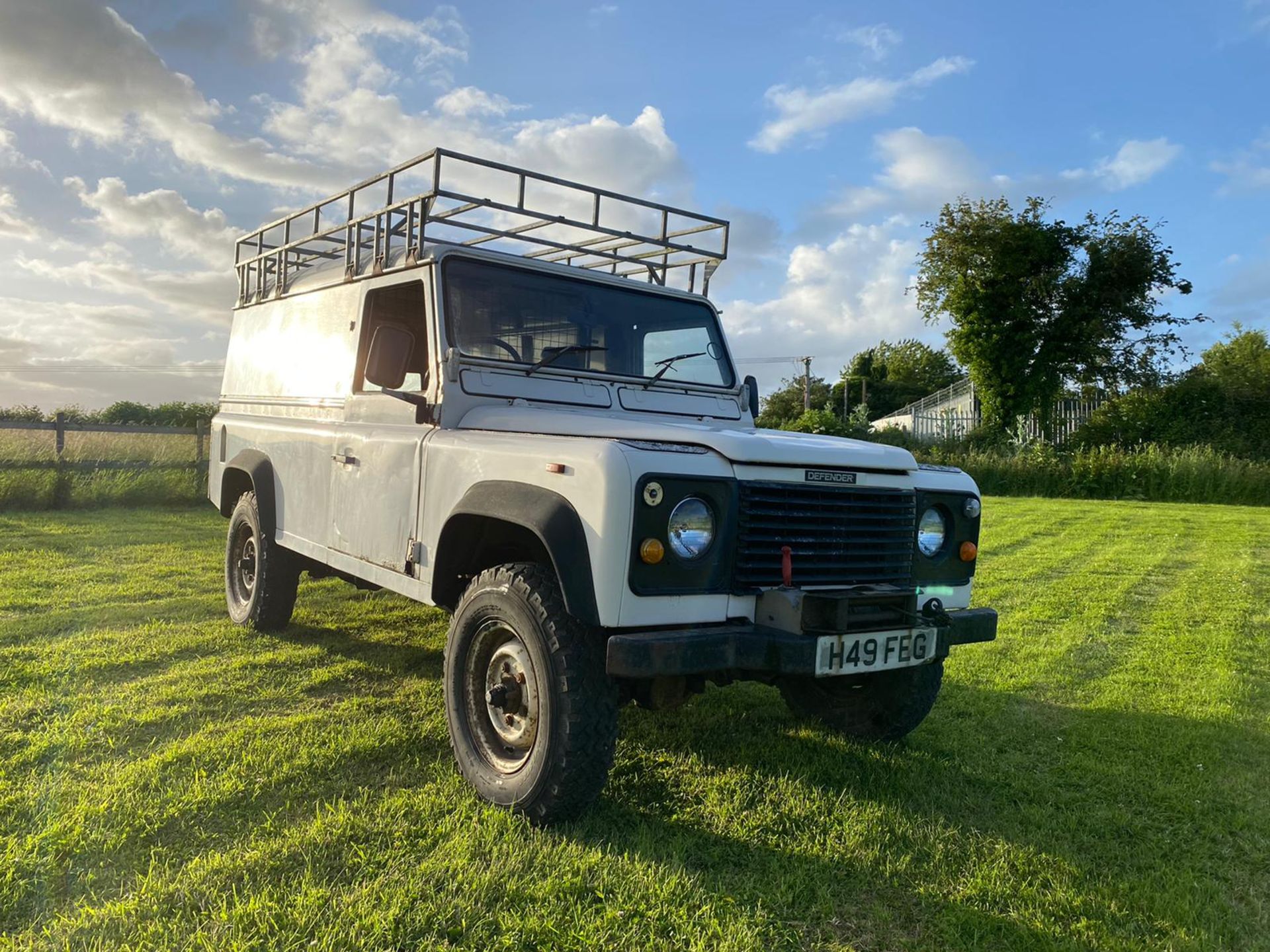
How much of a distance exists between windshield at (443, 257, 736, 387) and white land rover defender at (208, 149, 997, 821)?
0.01m

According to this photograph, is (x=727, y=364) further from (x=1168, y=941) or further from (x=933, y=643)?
(x=1168, y=941)

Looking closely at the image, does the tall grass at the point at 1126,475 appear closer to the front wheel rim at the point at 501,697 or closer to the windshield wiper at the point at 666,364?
the windshield wiper at the point at 666,364

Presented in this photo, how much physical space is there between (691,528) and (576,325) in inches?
71.5

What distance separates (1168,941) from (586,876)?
1813mm

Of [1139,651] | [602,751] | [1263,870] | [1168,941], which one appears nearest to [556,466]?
[602,751]

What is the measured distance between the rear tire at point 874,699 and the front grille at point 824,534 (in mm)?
644

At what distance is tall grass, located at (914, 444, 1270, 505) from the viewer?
18781 mm

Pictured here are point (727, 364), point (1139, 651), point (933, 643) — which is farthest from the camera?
point (1139, 651)

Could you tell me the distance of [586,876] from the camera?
2.82 meters

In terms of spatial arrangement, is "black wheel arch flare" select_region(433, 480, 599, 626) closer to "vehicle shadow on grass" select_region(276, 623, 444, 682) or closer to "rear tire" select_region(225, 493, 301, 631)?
"vehicle shadow on grass" select_region(276, 623, 444, 682)

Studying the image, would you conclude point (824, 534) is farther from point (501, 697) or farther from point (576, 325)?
point (576, 325)

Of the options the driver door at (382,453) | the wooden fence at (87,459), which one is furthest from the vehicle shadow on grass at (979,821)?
the wooden fence at (87,459)

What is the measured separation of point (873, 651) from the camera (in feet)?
10.5

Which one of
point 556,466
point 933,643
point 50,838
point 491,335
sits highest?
point 491,335
